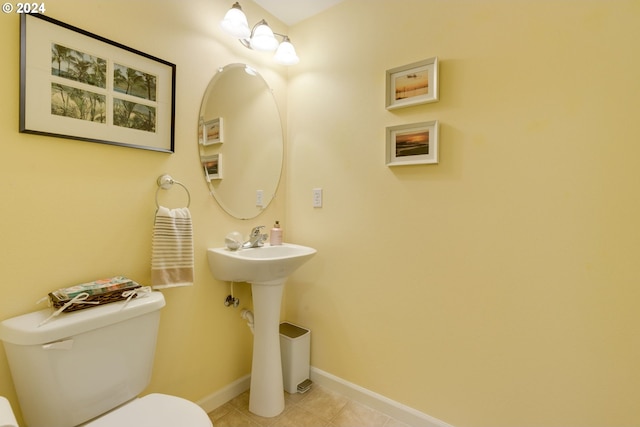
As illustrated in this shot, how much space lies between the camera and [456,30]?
1410 millimetres

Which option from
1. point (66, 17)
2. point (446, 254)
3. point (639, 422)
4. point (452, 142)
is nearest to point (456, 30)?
point (452, 142)

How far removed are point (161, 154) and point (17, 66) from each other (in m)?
0.53

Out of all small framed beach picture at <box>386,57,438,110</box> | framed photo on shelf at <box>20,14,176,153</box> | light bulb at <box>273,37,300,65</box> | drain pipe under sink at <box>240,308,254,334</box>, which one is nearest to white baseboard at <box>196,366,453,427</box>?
drain pipe under sink at <box>240,308,254,334</box>

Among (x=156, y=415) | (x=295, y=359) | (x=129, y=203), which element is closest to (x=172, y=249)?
(x=129, y=203)

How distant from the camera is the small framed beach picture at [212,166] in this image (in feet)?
5.20

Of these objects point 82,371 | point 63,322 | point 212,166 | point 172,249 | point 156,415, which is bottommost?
point 156,415

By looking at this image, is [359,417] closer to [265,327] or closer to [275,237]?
[265,327]

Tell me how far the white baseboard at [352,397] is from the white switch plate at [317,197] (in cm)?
104

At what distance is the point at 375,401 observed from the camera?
5.50ft

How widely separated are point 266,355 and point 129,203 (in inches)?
40.2

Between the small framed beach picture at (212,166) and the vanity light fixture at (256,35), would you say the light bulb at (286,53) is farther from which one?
the small framed beach picture at (212,166)

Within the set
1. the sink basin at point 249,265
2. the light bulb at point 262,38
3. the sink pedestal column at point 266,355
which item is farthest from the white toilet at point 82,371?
the light bulb at point 262,38

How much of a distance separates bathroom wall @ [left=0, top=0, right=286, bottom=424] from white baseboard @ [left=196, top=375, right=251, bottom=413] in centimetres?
3

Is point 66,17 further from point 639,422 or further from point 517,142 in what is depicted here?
point 639,422
